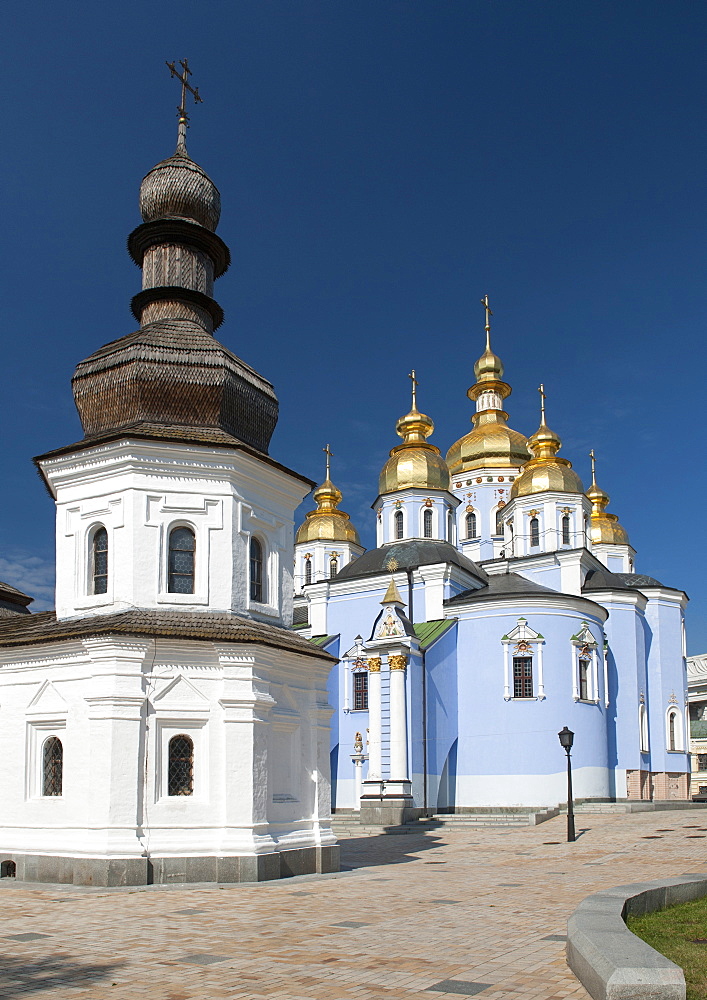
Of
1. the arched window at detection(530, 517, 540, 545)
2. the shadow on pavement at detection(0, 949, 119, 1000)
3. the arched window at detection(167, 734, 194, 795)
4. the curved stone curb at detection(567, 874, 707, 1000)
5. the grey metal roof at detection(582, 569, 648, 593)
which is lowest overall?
the shadow on pavement at detection(0, 949, 119, 1000)

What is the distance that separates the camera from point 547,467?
133ft

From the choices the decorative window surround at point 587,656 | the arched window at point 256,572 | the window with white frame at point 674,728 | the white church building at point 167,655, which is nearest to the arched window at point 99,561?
the white church building at point 167,655

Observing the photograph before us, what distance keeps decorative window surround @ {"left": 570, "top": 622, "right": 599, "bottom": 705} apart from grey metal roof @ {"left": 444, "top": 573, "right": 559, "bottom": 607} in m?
1.70

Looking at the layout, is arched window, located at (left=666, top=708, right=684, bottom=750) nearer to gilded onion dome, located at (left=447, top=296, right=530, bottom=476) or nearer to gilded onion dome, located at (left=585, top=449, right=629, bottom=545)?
gilded onion dome, located at (left=585, top=449, right=629, bottom=545)

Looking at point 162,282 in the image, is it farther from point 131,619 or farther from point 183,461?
point 131,619

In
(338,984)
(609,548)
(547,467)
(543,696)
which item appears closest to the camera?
(338,984)

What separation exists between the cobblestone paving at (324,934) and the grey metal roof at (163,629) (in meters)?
3.48

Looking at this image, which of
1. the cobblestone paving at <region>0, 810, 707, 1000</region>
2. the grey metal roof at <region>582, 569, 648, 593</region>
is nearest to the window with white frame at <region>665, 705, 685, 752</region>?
the grey metal roof at <region>582, 569, 648, 593</region>

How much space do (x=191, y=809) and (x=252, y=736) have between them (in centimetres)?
134

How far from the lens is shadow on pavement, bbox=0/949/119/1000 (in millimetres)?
6898

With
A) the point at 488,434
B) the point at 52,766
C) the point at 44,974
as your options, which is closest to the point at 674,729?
the point at 488,434

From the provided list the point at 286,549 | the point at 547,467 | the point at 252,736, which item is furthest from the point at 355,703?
the point at 252,736

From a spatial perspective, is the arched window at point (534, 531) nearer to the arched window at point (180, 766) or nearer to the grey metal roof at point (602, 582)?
→ the grey metal roof at point (602, 582)

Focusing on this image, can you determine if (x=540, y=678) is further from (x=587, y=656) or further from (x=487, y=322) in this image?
(x=487, y=322)
